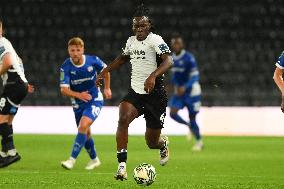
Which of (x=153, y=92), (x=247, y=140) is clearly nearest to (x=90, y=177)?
(x=153, y=92)

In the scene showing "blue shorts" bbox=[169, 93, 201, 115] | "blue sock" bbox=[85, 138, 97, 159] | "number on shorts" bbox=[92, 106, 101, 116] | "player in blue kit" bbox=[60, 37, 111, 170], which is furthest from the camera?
Result: "blue shorts" bbox=[169, 93, 201, 115]

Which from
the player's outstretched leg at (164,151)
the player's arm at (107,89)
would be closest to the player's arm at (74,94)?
the player's arm at (107,89)

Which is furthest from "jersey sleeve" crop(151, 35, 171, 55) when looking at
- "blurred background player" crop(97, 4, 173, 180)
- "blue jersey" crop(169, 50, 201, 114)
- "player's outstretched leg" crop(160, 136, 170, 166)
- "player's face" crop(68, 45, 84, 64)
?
"blue jersey" crop(169, 50, 201, 114)

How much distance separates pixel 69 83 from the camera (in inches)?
450

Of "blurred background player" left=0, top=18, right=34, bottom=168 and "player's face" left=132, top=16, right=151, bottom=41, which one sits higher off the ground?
"player's face" left=132, top=16, right=151, bottom=41

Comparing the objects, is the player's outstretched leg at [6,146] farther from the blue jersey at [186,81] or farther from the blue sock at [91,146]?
the blue jersey at [186,81]

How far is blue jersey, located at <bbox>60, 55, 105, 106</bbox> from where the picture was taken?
11.4 metres

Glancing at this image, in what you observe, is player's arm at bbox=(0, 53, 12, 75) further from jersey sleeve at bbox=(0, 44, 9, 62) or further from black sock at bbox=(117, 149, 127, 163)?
black sock at bbox=(117, 149, 127, 163)

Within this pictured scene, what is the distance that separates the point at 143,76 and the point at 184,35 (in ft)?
46.5

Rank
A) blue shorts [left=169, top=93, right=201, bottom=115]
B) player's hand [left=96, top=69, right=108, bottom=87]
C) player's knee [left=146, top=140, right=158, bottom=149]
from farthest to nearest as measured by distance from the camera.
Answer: blue shorts [left=169, top=93, right=201, bottom=115], player's knee [left=146, top=140, right=158, bottom=149], player's hand [left=96, top=69, right=108, bottom=87]

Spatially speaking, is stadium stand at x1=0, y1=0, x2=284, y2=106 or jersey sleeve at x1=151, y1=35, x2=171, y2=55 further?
stadium stand at x1=0, y1=0, x2=284, y2=106

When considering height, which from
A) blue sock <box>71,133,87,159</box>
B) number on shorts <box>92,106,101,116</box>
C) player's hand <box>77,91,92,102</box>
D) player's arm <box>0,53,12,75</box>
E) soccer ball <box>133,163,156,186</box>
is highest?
player's arm <box>0,53,12,75</box>

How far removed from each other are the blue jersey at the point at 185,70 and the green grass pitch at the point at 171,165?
1.28 metres

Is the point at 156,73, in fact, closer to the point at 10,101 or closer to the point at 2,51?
the point at 2,51
